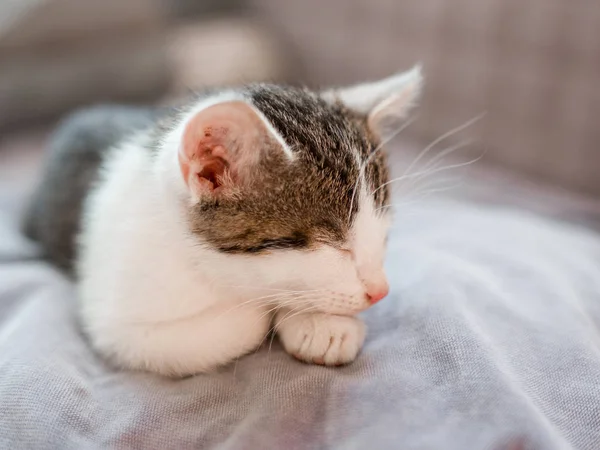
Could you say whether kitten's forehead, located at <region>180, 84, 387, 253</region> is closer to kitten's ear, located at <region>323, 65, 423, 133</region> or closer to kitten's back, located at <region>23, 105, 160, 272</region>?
kitten's ear, located at <region>323, 65, 423, 133</region>

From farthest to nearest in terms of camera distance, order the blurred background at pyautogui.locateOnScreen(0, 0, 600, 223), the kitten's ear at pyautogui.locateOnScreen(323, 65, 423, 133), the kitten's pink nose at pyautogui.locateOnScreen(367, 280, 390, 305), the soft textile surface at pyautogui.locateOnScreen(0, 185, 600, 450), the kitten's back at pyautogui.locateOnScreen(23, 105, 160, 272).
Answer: the blurred background at pyautogui.locateOnScreen(0, 0, 600, 223), the kitten's back at pyautogui.locateOnScreen(23, 105, 160, 272), the kitten's ear at pyautogui.locateOnScreen(323, 65, 423, 133), the kitten's pink nose at pyautogui.locateOnScreen(367, 280, 390, 305), the soft textile surface at pyautogui.locateOnScreen(0, 185, 600, 450)

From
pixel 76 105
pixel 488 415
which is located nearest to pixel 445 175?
pixel 488 415

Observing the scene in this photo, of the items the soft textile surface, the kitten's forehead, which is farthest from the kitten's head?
the soft textile surface

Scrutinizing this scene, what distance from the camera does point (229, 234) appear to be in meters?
0.82

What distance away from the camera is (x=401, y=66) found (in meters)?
2.26

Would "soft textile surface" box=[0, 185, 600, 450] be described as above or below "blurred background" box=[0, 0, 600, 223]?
below

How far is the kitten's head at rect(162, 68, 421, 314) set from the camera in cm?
80

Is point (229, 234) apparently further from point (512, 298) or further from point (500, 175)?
point (500, 175)

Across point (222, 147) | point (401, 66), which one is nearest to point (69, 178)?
point (222, 147)

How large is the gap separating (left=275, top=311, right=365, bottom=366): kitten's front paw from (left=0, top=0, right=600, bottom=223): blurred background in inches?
36.4

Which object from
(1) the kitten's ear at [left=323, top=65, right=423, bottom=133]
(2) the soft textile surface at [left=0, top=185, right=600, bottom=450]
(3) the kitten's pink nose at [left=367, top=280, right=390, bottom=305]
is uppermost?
(1) the kitten's ear at [left=323, top=65, right=423, bottom=133]

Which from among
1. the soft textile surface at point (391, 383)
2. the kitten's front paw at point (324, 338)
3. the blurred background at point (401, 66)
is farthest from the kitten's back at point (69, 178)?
the kitten's front paw at point (324, 338)

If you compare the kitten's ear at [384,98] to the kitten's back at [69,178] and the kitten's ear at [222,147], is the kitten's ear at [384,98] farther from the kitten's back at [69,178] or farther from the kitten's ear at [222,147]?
the kitten's back at [69,178]

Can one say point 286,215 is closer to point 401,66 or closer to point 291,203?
point 291,203
